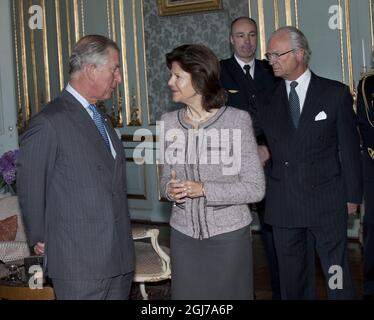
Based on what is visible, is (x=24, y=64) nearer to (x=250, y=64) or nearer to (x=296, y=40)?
(x=250, y=64)

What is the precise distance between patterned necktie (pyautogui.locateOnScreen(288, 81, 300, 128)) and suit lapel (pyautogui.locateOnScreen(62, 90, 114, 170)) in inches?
49.5

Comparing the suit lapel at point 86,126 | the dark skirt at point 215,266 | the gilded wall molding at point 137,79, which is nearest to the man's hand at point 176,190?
the dark skirt at point 215,266

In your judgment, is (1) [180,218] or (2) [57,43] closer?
(1) [180,218]

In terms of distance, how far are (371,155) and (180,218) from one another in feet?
5.03

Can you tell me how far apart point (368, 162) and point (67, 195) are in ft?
6.84

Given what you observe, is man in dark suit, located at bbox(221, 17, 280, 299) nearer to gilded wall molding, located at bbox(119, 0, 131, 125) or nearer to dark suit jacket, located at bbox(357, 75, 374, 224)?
dark suit jacket, located at bbox(357, 75, 374, 224)

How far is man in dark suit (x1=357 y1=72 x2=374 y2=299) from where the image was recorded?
415cm

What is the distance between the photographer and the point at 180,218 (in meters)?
3.10

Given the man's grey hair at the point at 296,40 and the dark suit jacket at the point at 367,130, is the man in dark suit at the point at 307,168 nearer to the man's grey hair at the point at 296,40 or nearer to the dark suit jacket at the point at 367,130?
the man's grey hair at the point at 296,40

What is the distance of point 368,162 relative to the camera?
425 cm

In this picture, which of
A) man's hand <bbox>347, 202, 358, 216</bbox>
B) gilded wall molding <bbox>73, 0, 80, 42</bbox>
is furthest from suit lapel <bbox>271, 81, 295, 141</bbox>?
gilded wall molding <bbox>73, 0, 80, 42</bbox>

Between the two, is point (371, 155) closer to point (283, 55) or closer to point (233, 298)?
point (283, 55)

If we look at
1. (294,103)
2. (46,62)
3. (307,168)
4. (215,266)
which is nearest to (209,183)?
(215,266)
